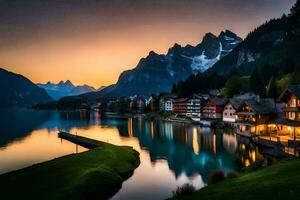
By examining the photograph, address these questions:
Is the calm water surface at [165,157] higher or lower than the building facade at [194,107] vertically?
lower

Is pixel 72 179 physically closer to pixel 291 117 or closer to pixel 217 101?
pixel 291 117

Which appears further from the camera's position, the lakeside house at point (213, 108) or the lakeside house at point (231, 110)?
the lakeside house at point (213, 108)

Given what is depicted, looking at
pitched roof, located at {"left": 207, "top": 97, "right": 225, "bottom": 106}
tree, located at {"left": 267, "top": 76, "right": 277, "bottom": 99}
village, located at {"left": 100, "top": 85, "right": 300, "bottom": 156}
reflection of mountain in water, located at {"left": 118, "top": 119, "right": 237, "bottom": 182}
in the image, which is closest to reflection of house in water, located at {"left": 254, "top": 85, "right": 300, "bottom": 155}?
village, located at {"left": 100, "top": 85, "right": 300, "bottom": 156}

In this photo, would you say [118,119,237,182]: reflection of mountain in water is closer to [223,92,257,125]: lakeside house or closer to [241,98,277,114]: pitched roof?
[241,98,277,114]: pitched roof

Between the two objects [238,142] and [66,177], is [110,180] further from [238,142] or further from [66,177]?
[238,142]

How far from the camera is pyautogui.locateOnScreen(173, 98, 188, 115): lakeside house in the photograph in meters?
173

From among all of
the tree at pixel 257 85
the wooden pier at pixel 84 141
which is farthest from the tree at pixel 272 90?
the wooden pier at pixel 84 141

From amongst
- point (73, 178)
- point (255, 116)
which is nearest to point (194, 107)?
point (255, 116)

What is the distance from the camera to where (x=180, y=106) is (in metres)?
179

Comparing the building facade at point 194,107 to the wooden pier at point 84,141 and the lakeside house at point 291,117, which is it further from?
the lakeside house at point 291,117

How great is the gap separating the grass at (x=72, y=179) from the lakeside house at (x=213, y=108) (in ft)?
286

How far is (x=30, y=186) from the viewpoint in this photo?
128ft

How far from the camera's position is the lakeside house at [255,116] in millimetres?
85956

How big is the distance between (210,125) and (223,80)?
3224 inches
